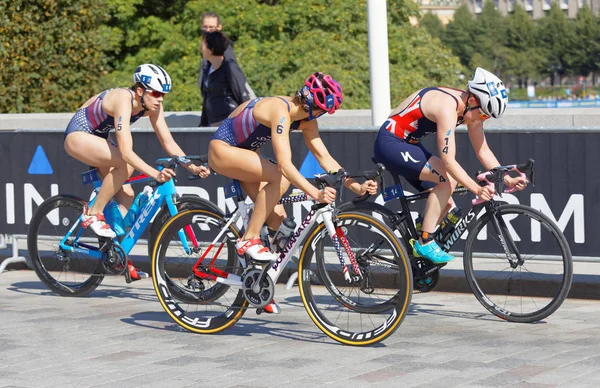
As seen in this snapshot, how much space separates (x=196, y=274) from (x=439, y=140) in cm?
182

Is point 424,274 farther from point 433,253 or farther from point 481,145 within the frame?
point 481,145

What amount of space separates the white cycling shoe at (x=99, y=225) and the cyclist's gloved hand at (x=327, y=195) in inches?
97.6

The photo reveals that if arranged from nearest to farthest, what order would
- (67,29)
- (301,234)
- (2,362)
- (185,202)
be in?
(2,362), (301,234), (185,202), (67,29)

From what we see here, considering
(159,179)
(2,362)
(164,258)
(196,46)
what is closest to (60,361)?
(2,362)

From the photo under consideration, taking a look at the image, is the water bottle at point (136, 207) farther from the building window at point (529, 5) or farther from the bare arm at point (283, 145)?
the building window at point (529, 5)

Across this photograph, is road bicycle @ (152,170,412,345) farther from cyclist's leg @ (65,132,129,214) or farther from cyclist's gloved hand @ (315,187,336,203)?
cyclist's leg @ (65,132,129,214)

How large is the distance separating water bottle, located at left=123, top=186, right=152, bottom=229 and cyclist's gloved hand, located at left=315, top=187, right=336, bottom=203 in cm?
222

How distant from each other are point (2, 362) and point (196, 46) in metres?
19.6

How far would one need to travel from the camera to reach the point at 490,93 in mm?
7539

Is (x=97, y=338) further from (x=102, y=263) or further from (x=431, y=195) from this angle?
(x=431, y=195)

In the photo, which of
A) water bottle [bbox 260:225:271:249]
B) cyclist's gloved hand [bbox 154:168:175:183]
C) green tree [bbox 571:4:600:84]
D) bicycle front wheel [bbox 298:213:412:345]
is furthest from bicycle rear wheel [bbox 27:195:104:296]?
green tree [bbox 571:4:600:84]

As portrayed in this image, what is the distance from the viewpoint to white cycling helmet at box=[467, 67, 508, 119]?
7.54m

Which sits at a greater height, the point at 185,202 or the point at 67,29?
the point at 67,29

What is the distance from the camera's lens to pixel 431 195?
25.8ft
